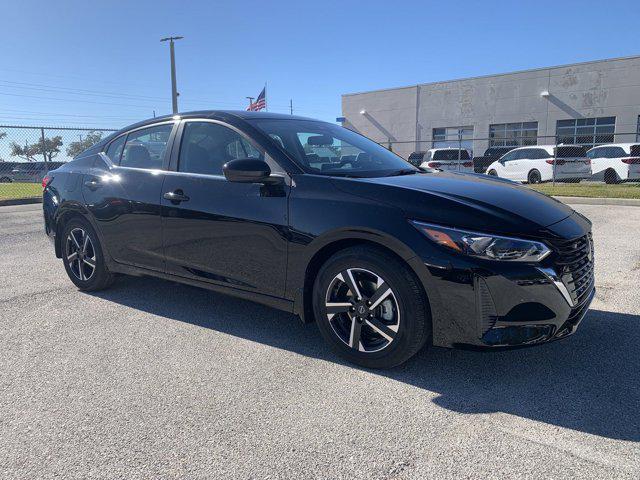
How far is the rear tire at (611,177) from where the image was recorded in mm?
18112

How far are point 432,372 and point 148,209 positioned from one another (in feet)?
8.28

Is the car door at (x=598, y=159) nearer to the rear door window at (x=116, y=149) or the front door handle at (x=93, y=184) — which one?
the rear door window at (x=116, y=149)

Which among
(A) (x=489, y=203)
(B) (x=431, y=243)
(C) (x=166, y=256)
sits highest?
(A) (x=489, y=203)

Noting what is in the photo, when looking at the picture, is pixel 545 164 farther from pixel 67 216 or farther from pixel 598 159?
pixel 67 216

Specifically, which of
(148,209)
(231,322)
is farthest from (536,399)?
(148,209)

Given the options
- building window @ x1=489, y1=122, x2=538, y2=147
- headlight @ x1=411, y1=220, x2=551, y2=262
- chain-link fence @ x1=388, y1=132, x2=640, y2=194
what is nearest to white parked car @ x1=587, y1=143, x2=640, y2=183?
chain-link fence @ x1=388, y1=132, x2=640, y2=194

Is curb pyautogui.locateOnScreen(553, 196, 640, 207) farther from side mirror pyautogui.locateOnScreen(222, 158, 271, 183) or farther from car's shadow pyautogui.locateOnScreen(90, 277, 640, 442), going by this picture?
side mirror pyautogui.locateOnScreen(222, 158, 271, 183)

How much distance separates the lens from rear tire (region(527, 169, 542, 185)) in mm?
19516

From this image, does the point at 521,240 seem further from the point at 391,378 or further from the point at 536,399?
the point at 391,378

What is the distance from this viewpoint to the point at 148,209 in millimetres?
4098

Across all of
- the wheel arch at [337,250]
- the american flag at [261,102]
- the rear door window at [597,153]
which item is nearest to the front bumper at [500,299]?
the wheel arch at [337,250]

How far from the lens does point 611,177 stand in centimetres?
1833

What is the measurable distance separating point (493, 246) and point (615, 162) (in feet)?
60.1

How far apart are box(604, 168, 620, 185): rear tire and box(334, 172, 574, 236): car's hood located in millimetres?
17274
